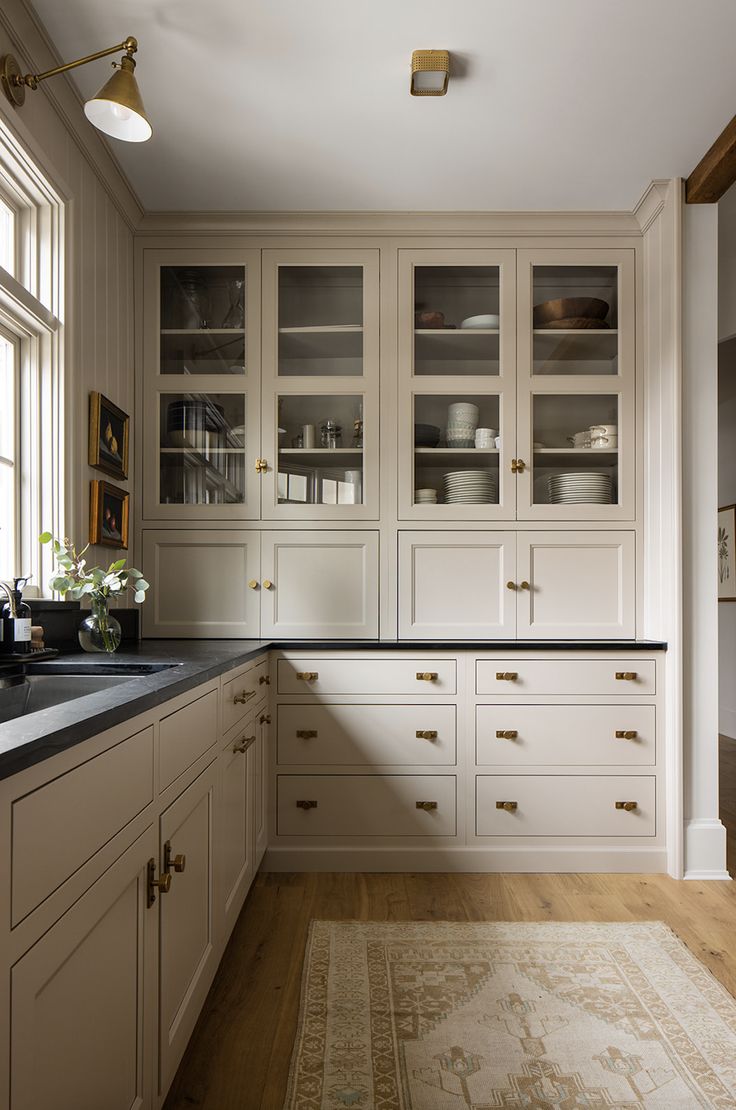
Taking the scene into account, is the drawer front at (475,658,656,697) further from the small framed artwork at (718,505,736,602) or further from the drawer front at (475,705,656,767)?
the small framed artwork at (718,505,736,602)

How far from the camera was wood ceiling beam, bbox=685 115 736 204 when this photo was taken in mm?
2635

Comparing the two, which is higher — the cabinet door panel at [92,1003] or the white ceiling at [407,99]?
the white ceiling at [407,99]

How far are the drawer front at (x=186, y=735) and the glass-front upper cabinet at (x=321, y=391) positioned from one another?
147 cm

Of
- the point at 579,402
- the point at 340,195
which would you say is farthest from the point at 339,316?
the point at 579,402

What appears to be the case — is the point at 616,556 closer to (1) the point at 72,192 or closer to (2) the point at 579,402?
(2) the point at 579,402

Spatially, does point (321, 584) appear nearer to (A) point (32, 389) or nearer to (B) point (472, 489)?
(B) point (472, 489)

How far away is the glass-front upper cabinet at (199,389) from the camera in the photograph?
10.5 ft

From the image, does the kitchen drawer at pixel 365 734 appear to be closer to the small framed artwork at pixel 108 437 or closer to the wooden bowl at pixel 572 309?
the small framed artwork at pixel 108 437

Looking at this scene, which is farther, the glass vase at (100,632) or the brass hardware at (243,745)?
the glass vase at (100,632)

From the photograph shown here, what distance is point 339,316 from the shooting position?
325 centimetres

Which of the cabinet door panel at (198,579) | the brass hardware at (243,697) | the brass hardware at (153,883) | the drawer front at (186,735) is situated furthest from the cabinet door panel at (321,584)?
the brass hardware at (153,883)

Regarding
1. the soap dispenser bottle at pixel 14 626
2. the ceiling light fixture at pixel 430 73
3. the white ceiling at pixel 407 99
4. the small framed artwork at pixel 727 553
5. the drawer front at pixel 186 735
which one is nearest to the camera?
the drawer front at pixel 186 735

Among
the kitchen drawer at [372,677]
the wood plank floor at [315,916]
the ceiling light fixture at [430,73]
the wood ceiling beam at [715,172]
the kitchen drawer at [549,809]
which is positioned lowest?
the wood plank floor at [315,916]

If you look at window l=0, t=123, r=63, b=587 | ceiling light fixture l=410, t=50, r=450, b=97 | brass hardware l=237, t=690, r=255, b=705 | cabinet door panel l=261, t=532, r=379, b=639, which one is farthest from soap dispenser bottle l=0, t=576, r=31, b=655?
ceiling light fixture l=410, t=50, r=450, b=97
